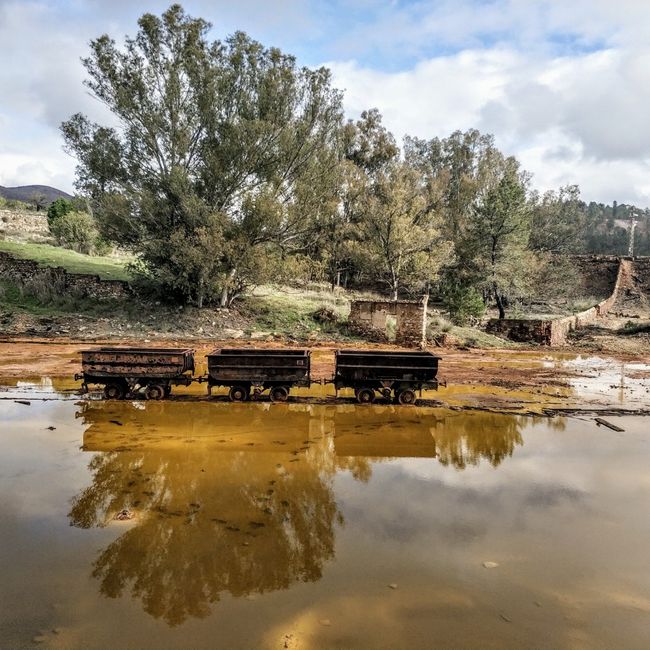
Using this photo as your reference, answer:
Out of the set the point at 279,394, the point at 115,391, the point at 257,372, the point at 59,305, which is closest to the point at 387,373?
the point at 279,394

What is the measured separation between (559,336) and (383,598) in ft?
97.5

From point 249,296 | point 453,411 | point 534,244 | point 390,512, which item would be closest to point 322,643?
point 390,512

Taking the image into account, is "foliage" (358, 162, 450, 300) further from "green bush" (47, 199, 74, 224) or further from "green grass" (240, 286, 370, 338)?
"green bush" (47, 199, 74, 224)

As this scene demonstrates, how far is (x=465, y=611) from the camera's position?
498cm

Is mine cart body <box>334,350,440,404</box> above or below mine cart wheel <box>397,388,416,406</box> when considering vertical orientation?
above

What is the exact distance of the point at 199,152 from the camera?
96.3 ft

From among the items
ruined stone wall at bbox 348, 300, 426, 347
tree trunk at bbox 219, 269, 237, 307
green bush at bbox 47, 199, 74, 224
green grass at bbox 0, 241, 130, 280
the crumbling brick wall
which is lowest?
the crumbling brick wall

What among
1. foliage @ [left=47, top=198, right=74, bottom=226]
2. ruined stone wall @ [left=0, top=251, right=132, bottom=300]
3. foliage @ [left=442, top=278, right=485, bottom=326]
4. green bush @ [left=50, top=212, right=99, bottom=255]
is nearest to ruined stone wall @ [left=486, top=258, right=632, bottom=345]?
foliage @ [left=442, top=278, right=485, bottom=326]

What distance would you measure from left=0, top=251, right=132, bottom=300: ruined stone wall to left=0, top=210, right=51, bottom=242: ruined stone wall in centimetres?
1657

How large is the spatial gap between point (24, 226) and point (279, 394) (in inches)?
1983

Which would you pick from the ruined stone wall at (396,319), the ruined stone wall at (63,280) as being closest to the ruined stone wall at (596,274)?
the ruined stone wall at (396,319)

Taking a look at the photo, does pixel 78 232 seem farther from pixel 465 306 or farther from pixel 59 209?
pixel 465 306

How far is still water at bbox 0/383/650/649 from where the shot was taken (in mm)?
4715

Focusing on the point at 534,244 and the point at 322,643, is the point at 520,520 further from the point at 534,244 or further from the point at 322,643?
the point at 534,244
